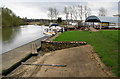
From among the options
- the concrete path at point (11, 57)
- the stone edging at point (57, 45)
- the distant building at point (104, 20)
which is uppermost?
the distant building at point (104, 20)

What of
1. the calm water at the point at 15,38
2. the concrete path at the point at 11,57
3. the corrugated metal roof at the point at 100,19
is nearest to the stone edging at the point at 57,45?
the concrete path at the point at 11,57

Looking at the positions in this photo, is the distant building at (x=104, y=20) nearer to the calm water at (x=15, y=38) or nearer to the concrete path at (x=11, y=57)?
the calm water at (x=15, y=38)

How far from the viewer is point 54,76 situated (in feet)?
23.6

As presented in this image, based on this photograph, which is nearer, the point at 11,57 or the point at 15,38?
the point at 11,57

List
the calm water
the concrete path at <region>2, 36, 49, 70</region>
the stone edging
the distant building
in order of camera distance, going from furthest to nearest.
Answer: the distant building < the calm water < the stone edging < the concrete path at <region>2, 36, 49, 70</region>

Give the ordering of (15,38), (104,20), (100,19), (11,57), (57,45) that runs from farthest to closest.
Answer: (104,20) < (100,19) < (15,38) < (57,45) < (11,57)

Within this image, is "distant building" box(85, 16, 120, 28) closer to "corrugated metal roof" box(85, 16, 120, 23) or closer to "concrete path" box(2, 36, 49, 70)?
"corrugated metal roof" box(85, 16, 120, 23)

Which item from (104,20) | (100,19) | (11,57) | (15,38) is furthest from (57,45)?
(104,20)

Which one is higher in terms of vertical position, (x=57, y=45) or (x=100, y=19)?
(x=100, y=19)

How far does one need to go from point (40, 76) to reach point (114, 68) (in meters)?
3.40

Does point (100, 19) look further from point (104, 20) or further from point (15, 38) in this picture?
point (15, 38)

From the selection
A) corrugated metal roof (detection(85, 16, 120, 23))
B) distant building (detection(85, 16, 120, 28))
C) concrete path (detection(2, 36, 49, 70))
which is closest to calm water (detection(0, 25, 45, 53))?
concrete path (detection(2, 36, 49, 70))

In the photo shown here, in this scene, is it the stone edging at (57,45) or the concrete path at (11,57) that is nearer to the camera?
the concrete path at (11,57)

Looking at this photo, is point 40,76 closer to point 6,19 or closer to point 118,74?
point 118,74
